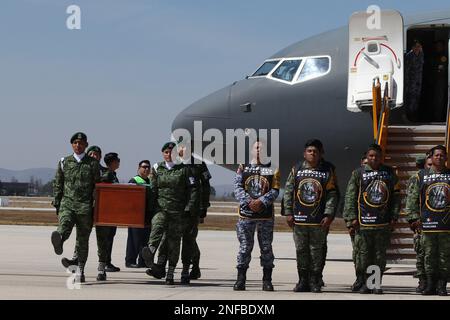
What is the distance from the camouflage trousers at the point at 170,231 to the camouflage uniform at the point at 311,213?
6.11 ft

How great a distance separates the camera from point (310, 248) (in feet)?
39.6

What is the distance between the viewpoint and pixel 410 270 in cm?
1831

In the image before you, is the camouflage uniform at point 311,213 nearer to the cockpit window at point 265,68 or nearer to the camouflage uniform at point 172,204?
the camouflage uniform at point 172,204

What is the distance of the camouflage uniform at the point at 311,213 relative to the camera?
472 inches

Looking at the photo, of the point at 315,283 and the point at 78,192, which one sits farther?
the point at 78,192

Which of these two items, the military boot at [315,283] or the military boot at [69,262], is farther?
the military boot at [69,262]

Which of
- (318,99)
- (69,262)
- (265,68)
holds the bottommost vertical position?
(69,262)

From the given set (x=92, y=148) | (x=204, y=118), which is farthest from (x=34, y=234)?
(x=92, y=148)

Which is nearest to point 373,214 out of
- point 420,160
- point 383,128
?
point 420,160

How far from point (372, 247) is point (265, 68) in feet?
24.9

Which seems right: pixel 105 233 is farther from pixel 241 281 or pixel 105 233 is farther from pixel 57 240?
pixel 241 281

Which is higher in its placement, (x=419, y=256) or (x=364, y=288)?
(x=419, y=256)

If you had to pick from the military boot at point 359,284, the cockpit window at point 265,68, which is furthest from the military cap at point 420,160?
the cockpit window at point 265,68
